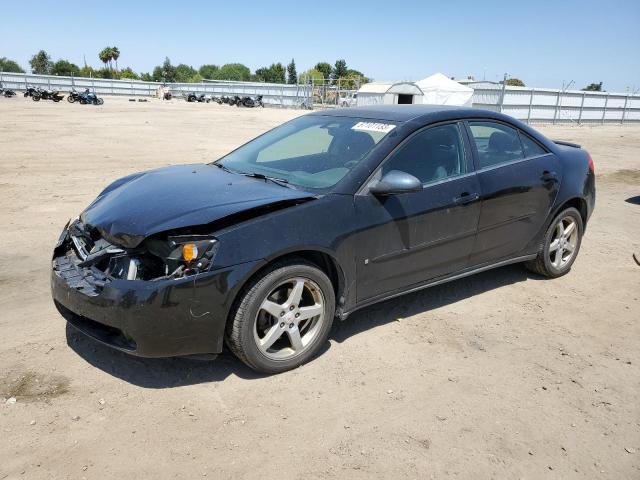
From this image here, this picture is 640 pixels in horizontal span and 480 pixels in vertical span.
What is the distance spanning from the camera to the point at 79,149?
44.6ft

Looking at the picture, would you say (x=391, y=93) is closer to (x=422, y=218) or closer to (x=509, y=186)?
(x=509, y=186)

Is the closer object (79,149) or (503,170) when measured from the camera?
(503,170)

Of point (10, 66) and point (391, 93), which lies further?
point (10, 66)

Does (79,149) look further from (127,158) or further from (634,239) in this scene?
(634,239)

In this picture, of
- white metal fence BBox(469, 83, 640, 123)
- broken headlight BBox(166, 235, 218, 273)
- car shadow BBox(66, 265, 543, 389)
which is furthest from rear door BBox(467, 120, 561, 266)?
white metal fence BBox(469, 83, 640, 123)

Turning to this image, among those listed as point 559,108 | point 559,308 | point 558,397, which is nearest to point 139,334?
point 558,397

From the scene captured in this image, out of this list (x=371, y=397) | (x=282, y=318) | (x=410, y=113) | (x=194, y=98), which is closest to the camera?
(x=371, y=397)

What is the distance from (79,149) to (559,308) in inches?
496

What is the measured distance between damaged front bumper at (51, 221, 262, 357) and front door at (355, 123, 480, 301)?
957 mm

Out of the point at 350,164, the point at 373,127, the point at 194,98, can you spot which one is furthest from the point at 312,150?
the point at 194,98

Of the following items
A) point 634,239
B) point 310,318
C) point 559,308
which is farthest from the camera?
point 634,239

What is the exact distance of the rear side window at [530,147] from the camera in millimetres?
4766

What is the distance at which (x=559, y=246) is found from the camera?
520 cm

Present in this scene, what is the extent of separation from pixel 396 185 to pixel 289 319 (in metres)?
1.13
